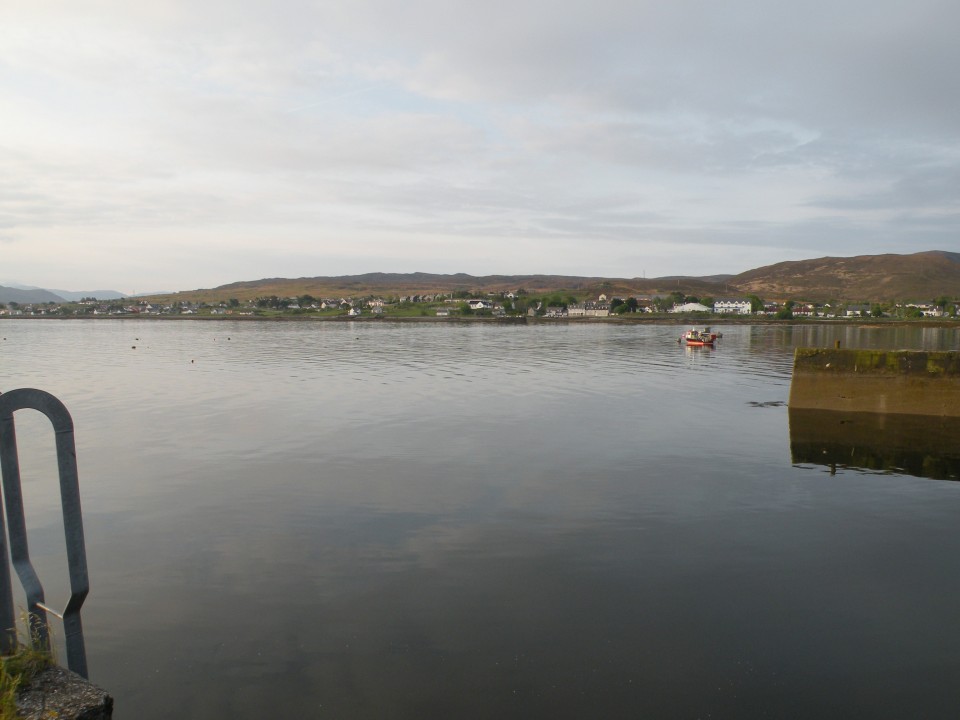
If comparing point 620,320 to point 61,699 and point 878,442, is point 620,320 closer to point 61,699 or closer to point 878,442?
point 878,442

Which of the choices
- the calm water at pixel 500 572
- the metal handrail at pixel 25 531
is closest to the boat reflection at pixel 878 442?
the calm water at pixel 500 572

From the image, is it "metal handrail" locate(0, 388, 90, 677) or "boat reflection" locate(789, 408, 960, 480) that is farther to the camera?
"boat reflection" locate(789, 408, 960, 480)

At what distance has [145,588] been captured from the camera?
10531 mm

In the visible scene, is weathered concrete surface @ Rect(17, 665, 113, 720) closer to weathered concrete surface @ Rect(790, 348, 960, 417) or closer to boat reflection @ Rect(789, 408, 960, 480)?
boat reflection @ Rect(789, 408, 960, 480)

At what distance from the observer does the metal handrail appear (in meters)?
6.71

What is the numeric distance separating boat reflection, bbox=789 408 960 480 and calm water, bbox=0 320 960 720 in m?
1.11

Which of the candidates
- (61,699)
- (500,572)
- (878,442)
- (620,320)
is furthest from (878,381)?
(620,320)

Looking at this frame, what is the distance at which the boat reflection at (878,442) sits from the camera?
1883cm

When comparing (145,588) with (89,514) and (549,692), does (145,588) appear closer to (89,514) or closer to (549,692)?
(89,514)

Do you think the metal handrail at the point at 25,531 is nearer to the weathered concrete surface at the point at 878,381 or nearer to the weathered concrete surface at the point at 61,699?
the weathered concrete surface at the point at 61,699

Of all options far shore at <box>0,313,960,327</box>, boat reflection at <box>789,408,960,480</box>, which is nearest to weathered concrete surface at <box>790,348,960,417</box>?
boat reflection at <box>789,408,960,480</box>

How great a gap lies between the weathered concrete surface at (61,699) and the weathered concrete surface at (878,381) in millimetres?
25798

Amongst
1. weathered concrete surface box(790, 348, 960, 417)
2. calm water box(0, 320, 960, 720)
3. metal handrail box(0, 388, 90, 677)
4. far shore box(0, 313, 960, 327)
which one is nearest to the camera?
metal handrail box(0, 388, 90, 677)

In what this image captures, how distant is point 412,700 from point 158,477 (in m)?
12.2
